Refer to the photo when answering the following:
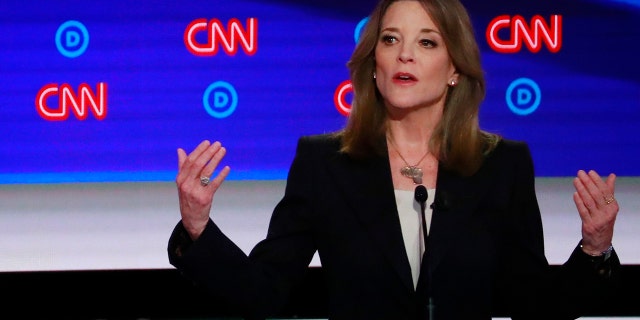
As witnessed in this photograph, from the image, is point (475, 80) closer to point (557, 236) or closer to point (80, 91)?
point (557, 236)

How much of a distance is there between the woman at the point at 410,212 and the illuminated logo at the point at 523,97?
96 cm

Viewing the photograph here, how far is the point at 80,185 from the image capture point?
322 centimetres

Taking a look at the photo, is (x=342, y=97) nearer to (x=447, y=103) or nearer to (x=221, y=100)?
(x=221, y=100)

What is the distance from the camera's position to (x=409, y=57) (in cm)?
203

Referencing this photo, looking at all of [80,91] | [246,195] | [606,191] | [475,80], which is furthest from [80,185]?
[606,191]

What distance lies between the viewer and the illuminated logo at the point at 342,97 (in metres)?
3.12

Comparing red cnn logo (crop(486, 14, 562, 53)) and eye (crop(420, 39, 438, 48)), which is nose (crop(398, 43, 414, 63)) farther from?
red cnn logo (crop(486, 14, 562, 53))

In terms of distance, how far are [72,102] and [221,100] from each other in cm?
48

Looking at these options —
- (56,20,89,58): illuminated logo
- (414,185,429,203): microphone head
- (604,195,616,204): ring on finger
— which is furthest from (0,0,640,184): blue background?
(414,185,429,203): microphone head

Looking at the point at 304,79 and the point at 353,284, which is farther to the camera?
the point at 304,79

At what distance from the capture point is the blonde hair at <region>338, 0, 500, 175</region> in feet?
6.73

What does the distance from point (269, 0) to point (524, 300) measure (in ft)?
4.91

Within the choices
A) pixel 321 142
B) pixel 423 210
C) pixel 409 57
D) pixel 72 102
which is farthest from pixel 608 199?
pixel 72 102

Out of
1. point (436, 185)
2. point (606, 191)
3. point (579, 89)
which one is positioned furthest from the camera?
point (579, 89)
